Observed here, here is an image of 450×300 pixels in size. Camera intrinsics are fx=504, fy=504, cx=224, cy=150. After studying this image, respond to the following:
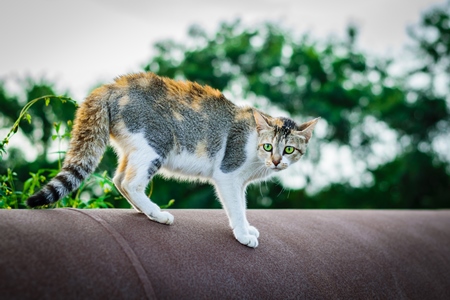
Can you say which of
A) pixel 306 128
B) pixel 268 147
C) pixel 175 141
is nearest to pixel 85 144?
pixel 175 141

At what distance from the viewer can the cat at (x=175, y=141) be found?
2.61 meters

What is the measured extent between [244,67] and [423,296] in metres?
12.9

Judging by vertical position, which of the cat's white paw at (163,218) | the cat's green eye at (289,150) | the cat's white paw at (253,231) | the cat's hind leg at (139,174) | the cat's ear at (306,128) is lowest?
the cat's white paw at (253,231)

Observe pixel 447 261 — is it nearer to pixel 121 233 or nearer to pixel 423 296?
pixel 423 296

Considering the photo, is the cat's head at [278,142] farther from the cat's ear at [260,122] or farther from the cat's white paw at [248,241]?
the cat's white paw at [248,241]

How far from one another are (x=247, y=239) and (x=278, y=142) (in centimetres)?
80

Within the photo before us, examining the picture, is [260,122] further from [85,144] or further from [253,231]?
[85,144]

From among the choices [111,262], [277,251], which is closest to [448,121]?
[277,251]

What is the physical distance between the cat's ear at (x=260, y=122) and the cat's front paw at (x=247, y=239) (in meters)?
0.83

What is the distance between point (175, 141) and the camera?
2.94 m

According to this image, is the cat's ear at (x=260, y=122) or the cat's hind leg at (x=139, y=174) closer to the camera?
the cat's hind leg at (x=139, y=174)

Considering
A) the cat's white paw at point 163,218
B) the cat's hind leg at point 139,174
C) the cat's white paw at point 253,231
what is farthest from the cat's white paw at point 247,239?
the cat's hind leg at point 139,174

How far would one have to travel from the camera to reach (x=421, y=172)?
50.2ft

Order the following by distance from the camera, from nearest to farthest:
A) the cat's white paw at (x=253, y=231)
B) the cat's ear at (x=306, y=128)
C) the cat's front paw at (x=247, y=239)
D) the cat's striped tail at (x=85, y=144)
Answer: the cat's striped tail at (x=85, y=144)
the cat's front paw at (x=247, y=239)
the cat's white paw at (x=253, y=231)
the cat's ear at (x=306, y=128)
